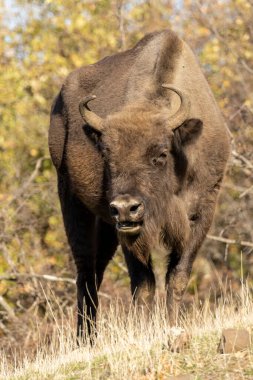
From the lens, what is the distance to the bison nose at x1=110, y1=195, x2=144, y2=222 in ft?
24.1

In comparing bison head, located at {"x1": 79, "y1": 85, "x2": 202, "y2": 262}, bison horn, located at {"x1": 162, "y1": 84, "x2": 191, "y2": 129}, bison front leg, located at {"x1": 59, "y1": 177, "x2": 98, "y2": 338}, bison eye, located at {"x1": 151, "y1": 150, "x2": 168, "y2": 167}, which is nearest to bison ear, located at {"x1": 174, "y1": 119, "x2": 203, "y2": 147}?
bison head, located at {"x1": 79, "y1": 85, "x2": 202, "y2": 262}

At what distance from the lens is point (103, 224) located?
1018 cm

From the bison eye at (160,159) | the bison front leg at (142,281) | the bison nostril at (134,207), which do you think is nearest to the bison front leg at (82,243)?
the bison front leg at (142,281)

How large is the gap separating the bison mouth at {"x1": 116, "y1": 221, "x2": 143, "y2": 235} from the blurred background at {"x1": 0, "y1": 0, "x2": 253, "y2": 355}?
767cm

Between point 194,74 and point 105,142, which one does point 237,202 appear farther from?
point 105,142

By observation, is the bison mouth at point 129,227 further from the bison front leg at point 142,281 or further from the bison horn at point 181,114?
the bison horn at point 181,114

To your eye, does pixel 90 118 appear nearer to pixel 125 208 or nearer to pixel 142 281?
pixel 125 208

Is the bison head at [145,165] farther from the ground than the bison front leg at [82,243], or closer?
farther from the ground

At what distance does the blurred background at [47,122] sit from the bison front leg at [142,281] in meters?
6.59

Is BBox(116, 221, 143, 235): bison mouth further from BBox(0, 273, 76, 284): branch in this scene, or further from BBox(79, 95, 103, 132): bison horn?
BBox(0, 273, 76, 284): branch

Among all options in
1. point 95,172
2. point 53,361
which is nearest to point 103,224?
point 95,172

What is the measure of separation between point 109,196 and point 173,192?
2.31 ft

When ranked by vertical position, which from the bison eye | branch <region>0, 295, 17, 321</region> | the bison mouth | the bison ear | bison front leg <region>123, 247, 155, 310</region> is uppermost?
the bison ear

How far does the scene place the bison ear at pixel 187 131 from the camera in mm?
8328
